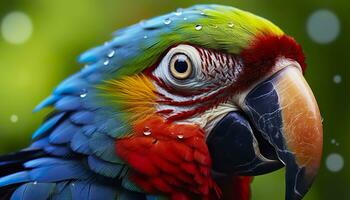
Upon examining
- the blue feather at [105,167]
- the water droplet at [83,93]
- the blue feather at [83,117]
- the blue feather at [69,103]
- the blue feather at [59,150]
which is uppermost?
the water droplet at [83,93]

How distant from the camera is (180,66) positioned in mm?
1277

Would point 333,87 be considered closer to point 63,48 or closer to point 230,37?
point 63,48

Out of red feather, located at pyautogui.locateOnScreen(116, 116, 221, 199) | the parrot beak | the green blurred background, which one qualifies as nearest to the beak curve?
the parrot beak

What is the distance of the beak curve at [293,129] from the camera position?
3.89 ft

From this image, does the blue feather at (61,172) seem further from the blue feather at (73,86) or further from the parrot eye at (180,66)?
the parrot eye at (180,66)

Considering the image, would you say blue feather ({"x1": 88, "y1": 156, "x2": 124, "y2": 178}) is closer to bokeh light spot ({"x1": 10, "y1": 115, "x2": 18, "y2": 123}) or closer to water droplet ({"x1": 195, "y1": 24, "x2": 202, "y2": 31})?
water droplet ({"x1": 195, "y1": 24, "x2": 202, "y2": 31})

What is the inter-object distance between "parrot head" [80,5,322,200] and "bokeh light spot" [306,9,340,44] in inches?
51.9

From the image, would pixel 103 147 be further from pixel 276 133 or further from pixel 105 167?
pixel 276 133

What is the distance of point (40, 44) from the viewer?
8.18 feet

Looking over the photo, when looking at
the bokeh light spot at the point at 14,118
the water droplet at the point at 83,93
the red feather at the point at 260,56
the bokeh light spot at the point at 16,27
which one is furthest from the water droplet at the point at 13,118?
the red feather at the point at 260,56

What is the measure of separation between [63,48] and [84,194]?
138cm

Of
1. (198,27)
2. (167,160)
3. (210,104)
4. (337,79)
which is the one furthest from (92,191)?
(337,79)

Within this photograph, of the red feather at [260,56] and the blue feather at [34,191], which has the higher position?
Answer: the red feather at [260,56]

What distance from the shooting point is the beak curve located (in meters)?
1.19
